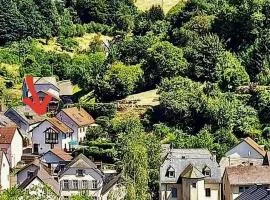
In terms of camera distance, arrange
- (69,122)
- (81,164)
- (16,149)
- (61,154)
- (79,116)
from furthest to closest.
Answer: (79,116)
(69,122)
(16,149)
(61,154)
(81,164)

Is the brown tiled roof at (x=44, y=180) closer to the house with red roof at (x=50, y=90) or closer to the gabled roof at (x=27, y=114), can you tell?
the gabled roof at (x=27, y=114)

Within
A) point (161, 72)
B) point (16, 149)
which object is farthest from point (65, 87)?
point (16, 149)

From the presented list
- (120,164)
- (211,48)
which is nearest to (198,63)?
(211,48)

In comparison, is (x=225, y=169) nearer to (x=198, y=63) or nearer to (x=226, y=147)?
(x=226, y=147)

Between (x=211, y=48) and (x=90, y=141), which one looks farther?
(x=211, y=48)

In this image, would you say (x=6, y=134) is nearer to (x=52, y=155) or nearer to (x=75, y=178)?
(x=52, y=155)
